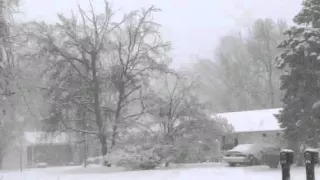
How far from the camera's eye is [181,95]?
3188 centimetres

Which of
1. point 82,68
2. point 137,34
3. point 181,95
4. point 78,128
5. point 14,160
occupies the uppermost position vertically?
point 137,34

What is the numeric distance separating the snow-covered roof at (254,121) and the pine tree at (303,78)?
46.3 feet

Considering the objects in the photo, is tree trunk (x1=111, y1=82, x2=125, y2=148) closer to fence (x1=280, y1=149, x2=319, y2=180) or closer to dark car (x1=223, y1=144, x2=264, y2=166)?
dark car (x1=223, y1=144, x2=264, y2=166)

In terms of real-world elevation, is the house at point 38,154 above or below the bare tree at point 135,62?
below

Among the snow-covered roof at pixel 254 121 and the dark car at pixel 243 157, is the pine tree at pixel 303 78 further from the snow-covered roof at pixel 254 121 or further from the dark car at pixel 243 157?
the snow-covered roof at pixel 254 121

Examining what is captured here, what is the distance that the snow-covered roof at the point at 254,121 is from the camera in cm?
3867

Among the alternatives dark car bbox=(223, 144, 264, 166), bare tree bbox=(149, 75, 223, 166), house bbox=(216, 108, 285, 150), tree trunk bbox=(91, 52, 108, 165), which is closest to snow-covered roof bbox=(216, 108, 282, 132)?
house bbox=(216, 108, 285, 150)

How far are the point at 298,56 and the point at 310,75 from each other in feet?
3.49

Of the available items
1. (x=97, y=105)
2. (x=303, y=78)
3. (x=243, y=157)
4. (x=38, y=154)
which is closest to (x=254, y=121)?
(x=243, y=157)

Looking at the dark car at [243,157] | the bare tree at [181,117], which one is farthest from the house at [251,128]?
the dark car at [243,157]

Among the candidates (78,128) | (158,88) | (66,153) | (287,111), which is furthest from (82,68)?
(66,153)

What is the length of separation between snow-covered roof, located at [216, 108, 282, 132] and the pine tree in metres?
14.1

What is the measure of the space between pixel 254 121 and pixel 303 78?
61.0ft

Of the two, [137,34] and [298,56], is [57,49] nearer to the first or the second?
[137,34]
